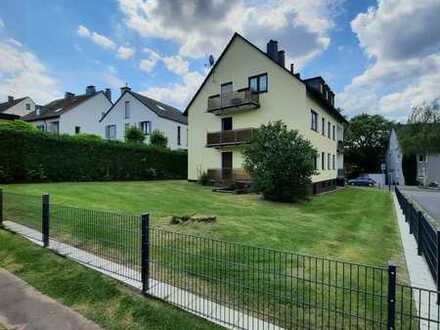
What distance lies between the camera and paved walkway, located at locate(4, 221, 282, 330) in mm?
3121

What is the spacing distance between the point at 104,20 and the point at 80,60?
3656mm

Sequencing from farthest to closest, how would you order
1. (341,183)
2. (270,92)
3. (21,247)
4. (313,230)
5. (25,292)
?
(341,183), (270,92), (313,230), (21,247), (25,292)

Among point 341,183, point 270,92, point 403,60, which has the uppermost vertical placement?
point 403,60

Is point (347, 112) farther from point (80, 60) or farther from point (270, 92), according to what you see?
point (80, 60)

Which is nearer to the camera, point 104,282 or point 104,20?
point 104,282

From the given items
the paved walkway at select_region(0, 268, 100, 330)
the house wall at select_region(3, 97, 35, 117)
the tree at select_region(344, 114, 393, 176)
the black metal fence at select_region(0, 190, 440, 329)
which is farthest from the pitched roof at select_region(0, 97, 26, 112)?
the tree at select_region(344, 114, 393, 176)

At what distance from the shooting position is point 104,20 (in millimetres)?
12852

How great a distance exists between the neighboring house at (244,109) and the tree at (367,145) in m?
29.2

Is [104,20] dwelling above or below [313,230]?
above

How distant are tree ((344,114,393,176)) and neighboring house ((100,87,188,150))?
106ft

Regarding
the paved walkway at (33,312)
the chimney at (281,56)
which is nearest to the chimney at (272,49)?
the chimney at (281,56)

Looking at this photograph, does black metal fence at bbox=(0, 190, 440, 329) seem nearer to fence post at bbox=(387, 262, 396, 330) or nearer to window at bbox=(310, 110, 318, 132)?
fence post at bbox=(387, 262, 396, 330)

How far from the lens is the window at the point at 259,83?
62.3 feet

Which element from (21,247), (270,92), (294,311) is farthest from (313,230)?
(270,92)
